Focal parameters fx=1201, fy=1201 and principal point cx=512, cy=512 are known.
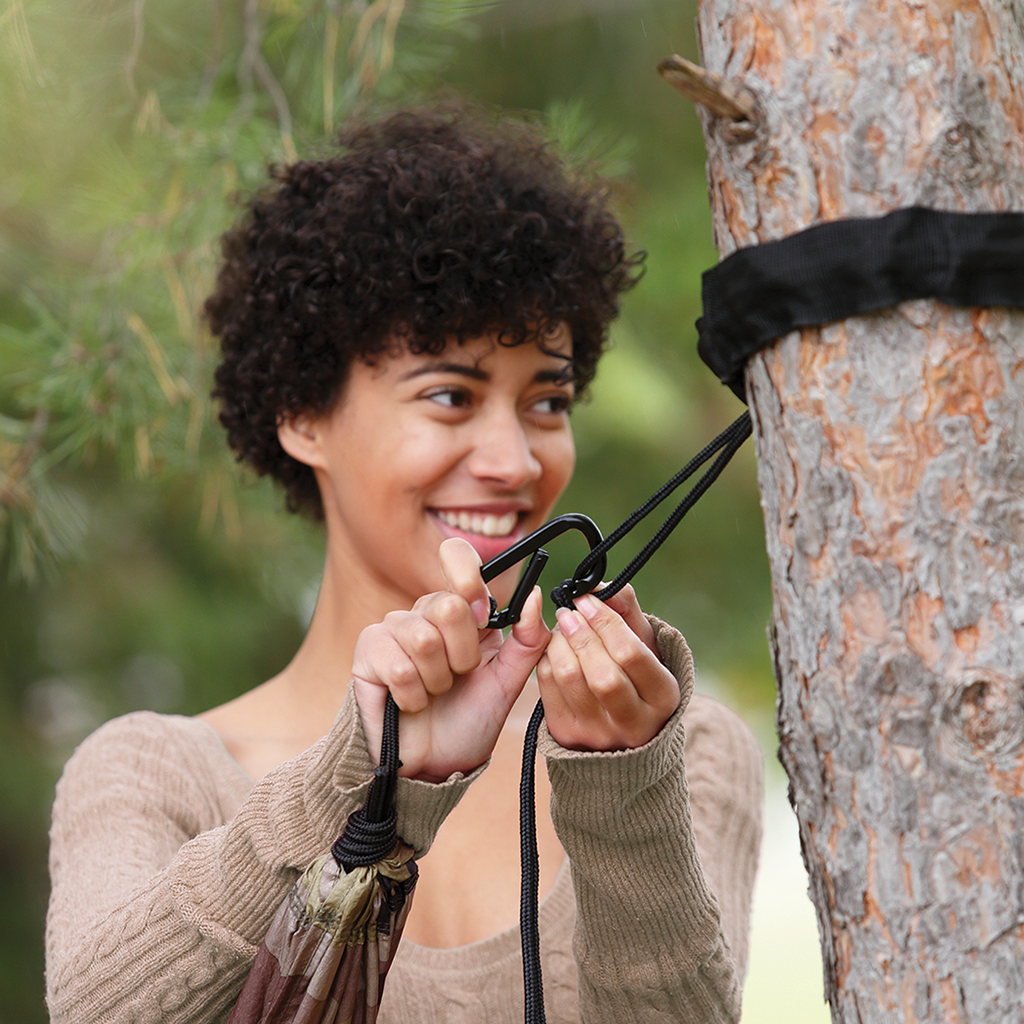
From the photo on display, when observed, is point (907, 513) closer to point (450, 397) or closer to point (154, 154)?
point (450, 397)

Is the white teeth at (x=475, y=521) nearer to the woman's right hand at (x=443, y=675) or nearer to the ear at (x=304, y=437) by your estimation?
the ear at (x=304, y=437)

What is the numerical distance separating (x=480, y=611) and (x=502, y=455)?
21.5 inches

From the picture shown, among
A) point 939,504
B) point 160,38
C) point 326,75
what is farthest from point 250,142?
point 939,504

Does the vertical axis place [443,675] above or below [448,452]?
below

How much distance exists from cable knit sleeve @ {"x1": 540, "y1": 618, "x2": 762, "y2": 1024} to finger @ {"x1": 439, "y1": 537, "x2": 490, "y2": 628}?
0.16 metres

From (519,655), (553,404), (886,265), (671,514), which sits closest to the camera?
(886,265)

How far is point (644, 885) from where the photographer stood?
4.00 feet

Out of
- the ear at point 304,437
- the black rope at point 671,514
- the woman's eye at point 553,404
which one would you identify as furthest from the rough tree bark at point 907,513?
the ear at point 304,437

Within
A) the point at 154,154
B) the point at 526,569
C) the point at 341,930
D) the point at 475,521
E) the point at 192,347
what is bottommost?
the point at 341,930

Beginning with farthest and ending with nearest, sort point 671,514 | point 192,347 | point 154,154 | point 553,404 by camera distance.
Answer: point 192,347 → point 154,154 → point 553,404 → point 671,514

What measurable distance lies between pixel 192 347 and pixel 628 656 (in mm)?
1666

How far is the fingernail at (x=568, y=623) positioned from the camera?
106 cm

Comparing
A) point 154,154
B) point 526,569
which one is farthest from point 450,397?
point 154,154

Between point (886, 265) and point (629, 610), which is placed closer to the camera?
point (886, 265)
